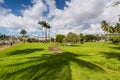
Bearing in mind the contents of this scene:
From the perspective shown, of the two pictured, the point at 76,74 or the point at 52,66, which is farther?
the point at 52,66

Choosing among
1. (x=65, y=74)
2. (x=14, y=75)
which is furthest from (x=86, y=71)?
(x=14, y=75)

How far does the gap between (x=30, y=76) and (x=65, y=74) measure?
117 inches

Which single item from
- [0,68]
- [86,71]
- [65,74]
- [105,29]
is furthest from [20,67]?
[105,29]

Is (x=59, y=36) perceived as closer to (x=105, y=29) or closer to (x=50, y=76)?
(x=105, y=29)

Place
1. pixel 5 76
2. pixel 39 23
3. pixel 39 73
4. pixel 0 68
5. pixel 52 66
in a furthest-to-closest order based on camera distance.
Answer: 1. pixel 39 23
2. pixel 52 66
3. pixel 0 68
4. pixel 39 73
5. pixel 5 76

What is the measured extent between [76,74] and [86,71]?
5.57 feet

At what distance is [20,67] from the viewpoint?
51.4 feet

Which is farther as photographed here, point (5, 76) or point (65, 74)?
point (65, 74)

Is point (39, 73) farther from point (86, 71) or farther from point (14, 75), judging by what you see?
point (86, 71)

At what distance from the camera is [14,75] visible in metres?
13.4

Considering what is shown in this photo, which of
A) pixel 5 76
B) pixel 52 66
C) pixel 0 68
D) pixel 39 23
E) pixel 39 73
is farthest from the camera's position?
pixel 39 23

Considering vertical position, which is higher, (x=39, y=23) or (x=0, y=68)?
Result: (x=39, y=23)

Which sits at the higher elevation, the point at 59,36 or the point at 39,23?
the point at 39,23

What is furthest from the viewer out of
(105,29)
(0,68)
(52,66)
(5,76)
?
(105,29)
